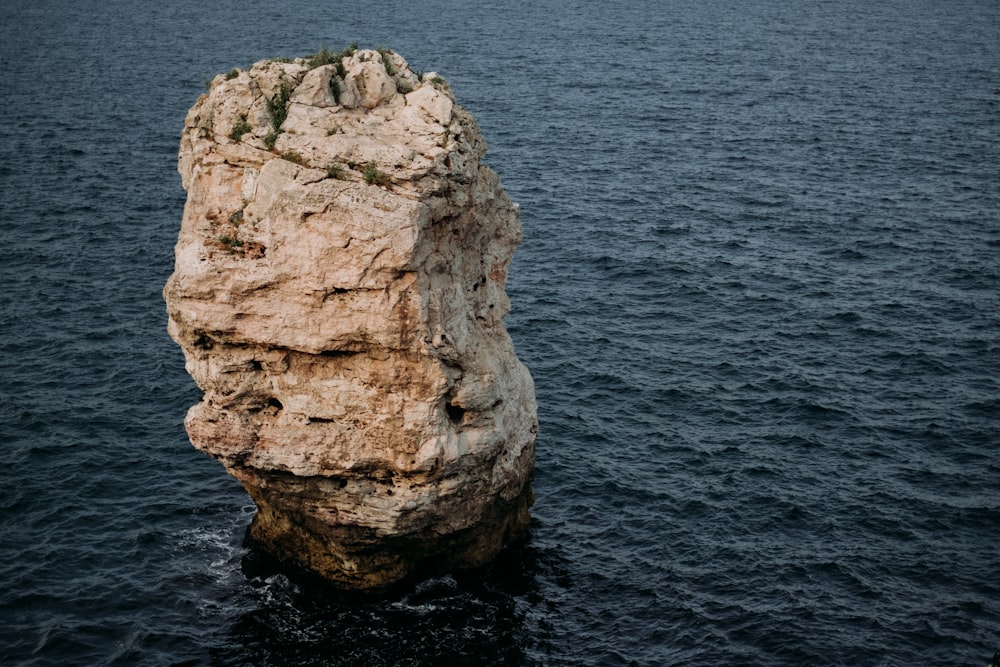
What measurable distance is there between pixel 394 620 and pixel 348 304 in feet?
35.4

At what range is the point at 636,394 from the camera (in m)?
50.3

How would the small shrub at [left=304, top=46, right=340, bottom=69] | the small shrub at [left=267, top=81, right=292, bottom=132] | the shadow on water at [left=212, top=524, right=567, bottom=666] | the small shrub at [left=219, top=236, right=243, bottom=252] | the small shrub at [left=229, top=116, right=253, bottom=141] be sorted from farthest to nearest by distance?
1. the small shrub at [left=304, top=46, right=340, bottom=69]
2. the shadow on water at [left=212, top=524, right=567, bottom=666]
3. the small shrub at [left=267, top=81, right=292, bottom=132]
4. the small shrub at [left=229, top=116, right=253, bottom=141]
5. the small shrub at [left=219, top=236, right=243, bottom=252]

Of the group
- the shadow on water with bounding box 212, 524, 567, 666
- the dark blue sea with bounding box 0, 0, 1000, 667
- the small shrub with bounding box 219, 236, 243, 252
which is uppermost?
the small shrub with bounding box 219, 236, 243, 252

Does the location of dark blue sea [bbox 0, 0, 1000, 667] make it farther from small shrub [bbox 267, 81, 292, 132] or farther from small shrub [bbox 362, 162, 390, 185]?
small shrub [bbox 267, 81, 292, 132]

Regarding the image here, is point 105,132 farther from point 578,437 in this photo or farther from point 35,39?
Answer: point 578,437

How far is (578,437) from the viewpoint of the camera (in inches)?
1863

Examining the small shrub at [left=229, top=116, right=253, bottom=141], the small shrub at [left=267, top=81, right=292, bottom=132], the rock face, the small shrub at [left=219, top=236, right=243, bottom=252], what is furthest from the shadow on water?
the small shrub at [left=267, top=81, right=292, bottom=132]

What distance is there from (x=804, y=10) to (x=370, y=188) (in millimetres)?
121647

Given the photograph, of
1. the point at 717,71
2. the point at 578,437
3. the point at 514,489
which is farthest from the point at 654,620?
the point at 717,71

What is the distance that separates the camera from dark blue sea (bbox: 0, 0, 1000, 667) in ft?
119

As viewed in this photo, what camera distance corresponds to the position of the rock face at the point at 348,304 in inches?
1284

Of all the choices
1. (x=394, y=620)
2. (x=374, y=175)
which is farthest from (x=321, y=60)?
(x=394, y=620)

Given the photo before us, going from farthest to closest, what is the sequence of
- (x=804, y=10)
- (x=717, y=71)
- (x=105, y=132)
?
1. (x=804, y=10)
2. (x=717, y=71)
3. (x=105, y=132)

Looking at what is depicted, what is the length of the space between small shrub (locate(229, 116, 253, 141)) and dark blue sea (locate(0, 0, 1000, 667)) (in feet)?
48.8
